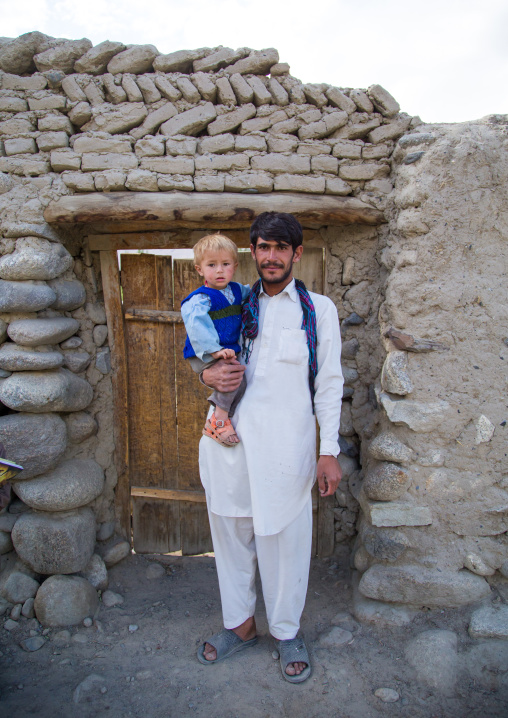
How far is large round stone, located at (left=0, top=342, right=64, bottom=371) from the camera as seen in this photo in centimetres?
242

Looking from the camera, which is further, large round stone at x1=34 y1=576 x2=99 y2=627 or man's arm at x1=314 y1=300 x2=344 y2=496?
large round stone at x1=34 y1=576 x2=99 y2=627

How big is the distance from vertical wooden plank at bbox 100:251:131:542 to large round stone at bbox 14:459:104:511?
271mm

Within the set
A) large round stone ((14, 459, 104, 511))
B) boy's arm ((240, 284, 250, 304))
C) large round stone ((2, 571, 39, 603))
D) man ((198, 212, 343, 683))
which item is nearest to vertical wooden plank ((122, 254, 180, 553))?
large round stone ((14, 459, 104, 511))

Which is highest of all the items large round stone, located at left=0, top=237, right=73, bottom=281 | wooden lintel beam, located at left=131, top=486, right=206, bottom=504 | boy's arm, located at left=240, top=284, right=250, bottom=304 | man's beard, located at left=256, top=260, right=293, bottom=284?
large round stone, located at left=0, top=237, right=73, bottom=281

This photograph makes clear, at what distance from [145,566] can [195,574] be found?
12.5 inches

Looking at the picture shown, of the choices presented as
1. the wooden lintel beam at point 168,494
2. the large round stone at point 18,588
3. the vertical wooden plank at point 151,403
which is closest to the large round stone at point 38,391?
the vertical wooden plank at point 151,403

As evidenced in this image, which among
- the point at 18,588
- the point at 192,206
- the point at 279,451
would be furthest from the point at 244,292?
the point at 18,588

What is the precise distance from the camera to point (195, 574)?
117 inches

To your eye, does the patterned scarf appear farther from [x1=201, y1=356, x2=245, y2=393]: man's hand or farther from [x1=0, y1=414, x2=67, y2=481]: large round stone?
[x1=0, y1=414, x2=67, y2=481]: large round stone

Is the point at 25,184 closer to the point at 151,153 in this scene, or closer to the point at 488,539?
the point at 151,153

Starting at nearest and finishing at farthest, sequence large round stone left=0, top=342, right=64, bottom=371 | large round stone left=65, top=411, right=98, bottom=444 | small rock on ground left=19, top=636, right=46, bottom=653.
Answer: small rock on ground left=19, top=636, right=46, bottom=653, large round stone left=0, top=342, right=64, bottom=371, large round stone left=65, top=411, right=98, bottom=444

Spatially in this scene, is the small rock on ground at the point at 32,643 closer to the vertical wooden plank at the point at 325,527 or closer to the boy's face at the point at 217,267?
the vertical wooden plank at the point at 325,527

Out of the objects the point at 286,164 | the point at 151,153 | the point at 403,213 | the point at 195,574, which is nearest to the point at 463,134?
the point at 403,213

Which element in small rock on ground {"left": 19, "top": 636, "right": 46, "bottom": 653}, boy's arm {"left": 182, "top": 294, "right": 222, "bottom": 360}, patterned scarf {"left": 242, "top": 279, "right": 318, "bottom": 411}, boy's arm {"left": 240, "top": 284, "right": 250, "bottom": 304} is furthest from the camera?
small rock on ground {"left": 19, "top": 636, "right": 46, "bottom": 653}
